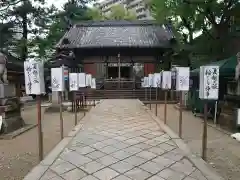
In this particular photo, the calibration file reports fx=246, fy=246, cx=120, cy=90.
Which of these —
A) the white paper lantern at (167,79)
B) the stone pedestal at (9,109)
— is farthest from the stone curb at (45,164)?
the white paper lantern at (167,79)

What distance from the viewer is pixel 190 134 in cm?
686

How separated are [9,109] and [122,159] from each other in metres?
4.56

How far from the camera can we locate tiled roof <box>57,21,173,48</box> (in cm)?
2238

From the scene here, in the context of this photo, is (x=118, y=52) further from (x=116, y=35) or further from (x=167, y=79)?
(x=167, y=79)

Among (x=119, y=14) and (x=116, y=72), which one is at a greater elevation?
(x=119, y=14)

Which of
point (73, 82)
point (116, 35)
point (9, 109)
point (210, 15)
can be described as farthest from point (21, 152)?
point (116, 35)

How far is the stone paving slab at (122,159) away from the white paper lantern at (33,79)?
1214 mm

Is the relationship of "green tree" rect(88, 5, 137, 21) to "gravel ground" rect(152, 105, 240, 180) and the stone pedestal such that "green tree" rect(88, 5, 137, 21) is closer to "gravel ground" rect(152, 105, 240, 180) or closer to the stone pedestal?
the stone pedestal

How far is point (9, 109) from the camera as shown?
24.0ft

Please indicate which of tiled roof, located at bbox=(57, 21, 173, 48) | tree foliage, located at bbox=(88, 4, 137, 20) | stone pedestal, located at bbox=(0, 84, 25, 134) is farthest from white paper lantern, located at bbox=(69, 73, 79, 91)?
tree foliage, located at bbox=(88, 4, 137, 20)

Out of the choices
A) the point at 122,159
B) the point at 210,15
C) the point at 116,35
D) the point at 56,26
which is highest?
the point at 56,26

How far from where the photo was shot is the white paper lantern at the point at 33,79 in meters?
4.50

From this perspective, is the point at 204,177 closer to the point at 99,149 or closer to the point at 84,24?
the point at 99,149

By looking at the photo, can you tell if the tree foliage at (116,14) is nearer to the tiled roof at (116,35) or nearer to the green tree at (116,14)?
the green tree at (116,14)
